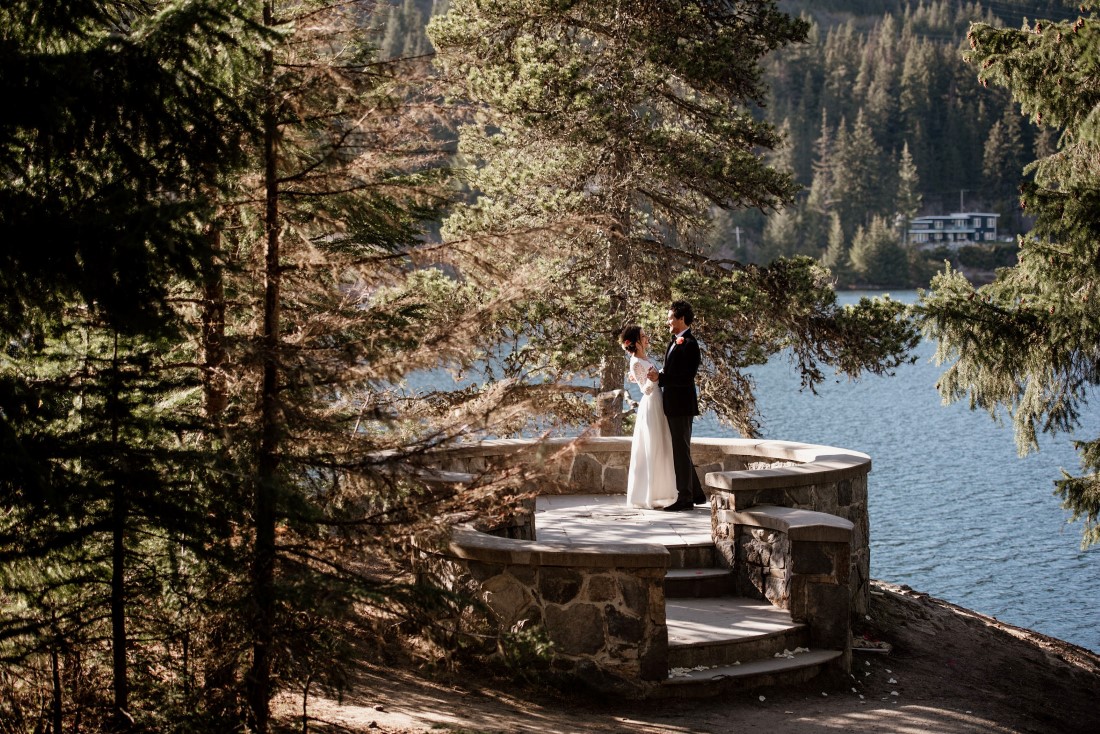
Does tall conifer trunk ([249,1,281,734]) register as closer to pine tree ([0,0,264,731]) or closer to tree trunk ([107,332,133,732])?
pine tree ([0,0,264,731])

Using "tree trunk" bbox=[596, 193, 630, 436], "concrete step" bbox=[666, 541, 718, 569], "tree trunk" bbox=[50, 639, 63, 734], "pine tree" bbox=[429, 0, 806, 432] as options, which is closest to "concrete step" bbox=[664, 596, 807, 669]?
"concrete step" bbox=[666, 541, 718, 569]

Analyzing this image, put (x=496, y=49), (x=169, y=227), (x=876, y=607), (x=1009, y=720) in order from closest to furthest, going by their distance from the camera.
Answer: (x=169, y=227), (x=1009, y=720), (x=876, y=607), (x=496, y=49)

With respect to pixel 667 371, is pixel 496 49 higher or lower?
higher

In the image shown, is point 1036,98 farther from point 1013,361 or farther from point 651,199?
point 651,199

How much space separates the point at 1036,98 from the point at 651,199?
5.57 metres

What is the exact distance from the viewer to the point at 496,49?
46.8 ft

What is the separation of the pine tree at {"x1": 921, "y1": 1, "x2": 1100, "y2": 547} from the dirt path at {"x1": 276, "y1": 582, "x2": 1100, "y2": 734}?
8.28 ft

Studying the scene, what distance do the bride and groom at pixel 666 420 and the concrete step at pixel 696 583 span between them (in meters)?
1.70

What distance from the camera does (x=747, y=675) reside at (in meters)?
7.57

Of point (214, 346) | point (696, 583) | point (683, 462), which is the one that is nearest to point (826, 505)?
point (696, 583)

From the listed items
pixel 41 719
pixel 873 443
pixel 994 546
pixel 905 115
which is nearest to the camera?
pixel 41 719

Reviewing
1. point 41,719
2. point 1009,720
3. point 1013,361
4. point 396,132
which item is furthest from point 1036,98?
point 41,719

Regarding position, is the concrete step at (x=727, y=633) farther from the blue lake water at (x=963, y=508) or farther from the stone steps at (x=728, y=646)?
the blue lake water at (x=963, y=508)

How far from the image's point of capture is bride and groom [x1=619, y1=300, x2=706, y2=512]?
1014cm
